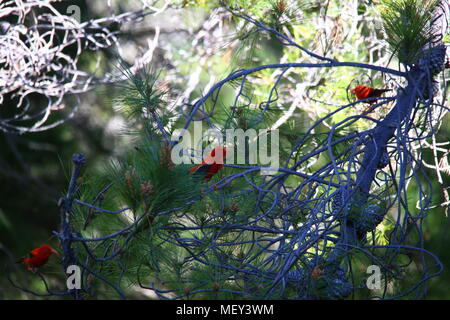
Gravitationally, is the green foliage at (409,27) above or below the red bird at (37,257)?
above

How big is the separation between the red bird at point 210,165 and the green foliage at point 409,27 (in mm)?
501

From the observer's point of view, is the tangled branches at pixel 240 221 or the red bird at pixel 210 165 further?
the red bird at pixel 210 165

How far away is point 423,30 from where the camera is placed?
4.03ft

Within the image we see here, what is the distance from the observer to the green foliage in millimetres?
1201

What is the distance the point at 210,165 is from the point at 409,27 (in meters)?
0.58

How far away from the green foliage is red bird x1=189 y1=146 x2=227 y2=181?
1.64 ft

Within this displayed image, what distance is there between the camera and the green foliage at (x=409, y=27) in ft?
3.94

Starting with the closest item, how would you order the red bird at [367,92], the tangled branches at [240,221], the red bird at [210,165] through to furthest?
1. the tangled branches at [240,221]
2. the red bird at [210,165]
3. the red bird at [367,92]

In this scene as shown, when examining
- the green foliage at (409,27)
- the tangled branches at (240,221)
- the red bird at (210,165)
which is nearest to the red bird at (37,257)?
the tangled branches at (240,221)

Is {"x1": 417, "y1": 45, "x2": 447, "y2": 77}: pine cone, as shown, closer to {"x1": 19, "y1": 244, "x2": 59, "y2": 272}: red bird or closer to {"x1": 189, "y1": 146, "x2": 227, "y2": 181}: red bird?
{"x1": 189, "y1": 146, "x2": 227, "y2": 181}: red bird

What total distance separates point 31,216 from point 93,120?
0.99 meters

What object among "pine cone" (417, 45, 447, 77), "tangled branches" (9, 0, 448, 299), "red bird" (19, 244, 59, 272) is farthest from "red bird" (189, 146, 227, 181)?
"pine cone" (417, 45, 447, 77)

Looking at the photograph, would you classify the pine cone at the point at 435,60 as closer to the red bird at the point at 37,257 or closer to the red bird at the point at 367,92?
the red bird at the point at 367,92

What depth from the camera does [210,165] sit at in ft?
4.14
